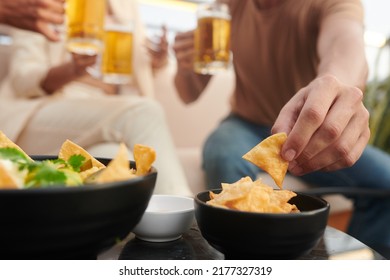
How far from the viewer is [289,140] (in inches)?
24.8

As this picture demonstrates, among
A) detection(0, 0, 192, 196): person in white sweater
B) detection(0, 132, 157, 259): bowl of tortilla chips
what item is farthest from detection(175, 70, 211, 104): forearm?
detection(0, 132, 157, 259): bowl of tortilla chips

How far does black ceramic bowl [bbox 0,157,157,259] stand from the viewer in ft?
1.17

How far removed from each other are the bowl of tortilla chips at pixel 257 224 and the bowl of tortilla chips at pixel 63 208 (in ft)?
0.28

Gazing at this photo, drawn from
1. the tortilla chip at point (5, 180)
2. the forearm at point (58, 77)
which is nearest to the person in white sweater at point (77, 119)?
the forearm at point (58, 77)

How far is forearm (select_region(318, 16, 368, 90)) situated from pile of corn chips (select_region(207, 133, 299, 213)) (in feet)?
1.32

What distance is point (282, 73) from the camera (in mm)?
1563

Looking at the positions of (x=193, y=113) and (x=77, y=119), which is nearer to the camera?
(x=77, y=119)

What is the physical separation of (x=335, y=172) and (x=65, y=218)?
125cm

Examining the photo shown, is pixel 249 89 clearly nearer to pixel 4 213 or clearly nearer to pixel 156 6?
pixel 156 6

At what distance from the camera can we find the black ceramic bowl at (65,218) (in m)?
0.36

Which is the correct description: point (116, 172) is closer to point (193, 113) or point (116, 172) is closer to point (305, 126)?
point (305, 126)

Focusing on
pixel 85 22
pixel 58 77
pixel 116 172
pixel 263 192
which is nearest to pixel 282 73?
pixel 85 22

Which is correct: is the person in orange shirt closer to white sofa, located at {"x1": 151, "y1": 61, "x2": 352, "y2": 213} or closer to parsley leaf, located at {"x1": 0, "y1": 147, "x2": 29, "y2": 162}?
white sofa, located at {"x1": 151, "y1": 61, "x2": 352, "y2": 213}
